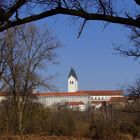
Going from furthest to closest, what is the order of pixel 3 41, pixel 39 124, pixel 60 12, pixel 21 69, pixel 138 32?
pixel 39 124
pixel 21 69
pixel 3 41
pixel 138 32
pixel 60 12

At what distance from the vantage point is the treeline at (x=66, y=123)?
155 feet

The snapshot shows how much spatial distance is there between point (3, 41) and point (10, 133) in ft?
49.3

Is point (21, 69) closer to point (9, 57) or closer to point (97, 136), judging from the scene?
point (9, 57)

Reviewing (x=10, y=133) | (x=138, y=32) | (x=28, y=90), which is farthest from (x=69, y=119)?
(x=138, y=32)

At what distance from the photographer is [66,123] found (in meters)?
55.9

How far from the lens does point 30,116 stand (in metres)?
51.8

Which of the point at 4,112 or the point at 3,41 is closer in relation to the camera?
the point at 3,41

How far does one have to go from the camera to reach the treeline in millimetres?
47156

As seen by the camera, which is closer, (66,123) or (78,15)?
(78,15)

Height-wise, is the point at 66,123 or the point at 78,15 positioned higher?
the point at 66,123

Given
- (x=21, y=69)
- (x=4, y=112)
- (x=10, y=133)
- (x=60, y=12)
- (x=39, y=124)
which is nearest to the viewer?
(x=60, y=12)

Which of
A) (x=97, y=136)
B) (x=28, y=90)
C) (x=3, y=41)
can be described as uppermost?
(x=3, y=41)

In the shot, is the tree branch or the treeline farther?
the treeline

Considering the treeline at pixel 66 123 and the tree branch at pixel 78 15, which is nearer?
the tree branch at pixel 78 15
